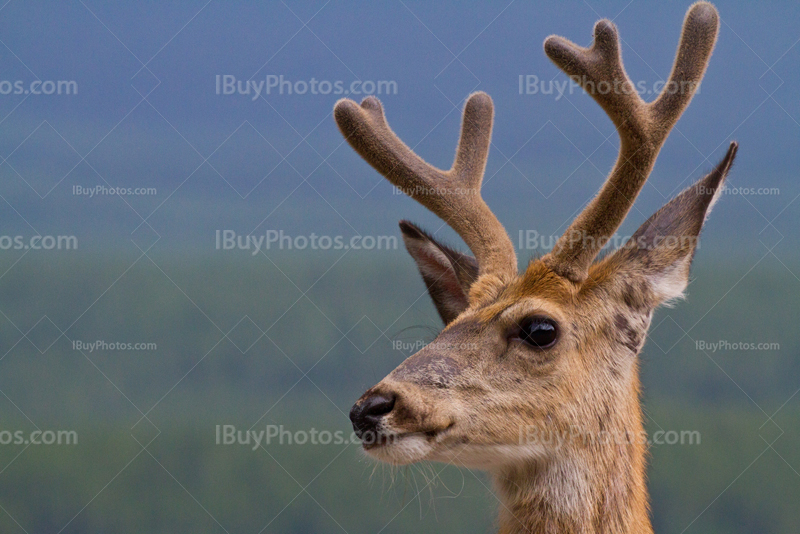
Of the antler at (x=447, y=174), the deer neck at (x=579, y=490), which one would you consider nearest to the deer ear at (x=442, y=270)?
the antler at (x=447, y=174)

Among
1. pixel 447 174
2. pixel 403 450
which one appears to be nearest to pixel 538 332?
pixel 403 450

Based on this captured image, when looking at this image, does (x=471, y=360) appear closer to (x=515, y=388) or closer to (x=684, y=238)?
(x=515, y=388)

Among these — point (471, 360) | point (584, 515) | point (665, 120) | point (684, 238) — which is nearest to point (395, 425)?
point (471, 360)

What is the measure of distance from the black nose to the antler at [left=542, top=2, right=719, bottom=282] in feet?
3.59

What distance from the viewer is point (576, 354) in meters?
3.13

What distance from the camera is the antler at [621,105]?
3248 mm

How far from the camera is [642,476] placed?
A: 329 cm

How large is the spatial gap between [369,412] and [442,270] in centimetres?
140

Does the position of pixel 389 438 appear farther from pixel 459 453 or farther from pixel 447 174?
pixel 447 174

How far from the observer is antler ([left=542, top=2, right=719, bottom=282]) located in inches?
128

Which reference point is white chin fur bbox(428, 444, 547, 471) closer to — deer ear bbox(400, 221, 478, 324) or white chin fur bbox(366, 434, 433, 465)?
white chin fur bbox(366, 434, 433, 465)

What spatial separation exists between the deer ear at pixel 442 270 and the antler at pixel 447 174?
0.36 ft

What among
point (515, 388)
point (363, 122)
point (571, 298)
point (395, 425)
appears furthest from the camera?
point (363, 122)

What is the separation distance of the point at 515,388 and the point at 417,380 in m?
0.43
